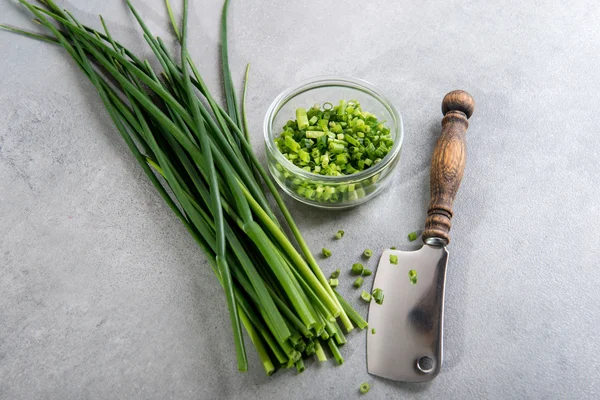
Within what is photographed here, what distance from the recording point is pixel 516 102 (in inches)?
70.2

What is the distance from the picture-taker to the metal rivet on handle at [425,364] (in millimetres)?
1315

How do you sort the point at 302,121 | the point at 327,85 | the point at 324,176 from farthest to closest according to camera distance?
the point at 327,85, the point at 302,121, the point at 324,176

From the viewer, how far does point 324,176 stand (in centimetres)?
143

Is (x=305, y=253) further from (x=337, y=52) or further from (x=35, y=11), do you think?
(x=35, y=11)

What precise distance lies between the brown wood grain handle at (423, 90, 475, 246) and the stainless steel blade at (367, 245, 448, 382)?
0.05 metres

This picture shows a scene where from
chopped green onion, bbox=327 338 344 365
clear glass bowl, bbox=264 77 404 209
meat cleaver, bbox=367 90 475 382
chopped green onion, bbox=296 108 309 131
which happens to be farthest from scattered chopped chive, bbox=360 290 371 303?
chopped green onion, bbox=296 108 309 131

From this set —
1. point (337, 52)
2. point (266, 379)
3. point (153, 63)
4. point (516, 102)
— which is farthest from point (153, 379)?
point (516, 102)

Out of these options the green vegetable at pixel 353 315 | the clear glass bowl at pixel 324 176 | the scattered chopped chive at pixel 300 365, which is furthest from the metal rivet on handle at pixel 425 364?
the clear glass bowl at pixel 324 176

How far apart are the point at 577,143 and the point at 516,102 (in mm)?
225

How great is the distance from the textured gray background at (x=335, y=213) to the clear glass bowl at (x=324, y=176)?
78 millimetres

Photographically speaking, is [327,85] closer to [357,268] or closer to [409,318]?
[357,268]

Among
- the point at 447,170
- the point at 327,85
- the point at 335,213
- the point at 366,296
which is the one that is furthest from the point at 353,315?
the point at 327,85

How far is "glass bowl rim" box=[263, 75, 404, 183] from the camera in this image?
1443 millimetres

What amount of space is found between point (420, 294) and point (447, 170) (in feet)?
1.13
